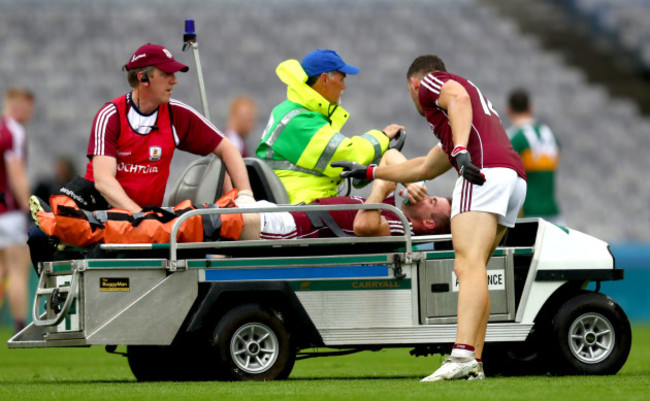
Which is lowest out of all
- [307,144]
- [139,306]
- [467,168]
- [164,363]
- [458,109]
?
[164,363]

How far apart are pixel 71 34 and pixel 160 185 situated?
15.0 metres

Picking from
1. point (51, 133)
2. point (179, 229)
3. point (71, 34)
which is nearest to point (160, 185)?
point (179, 229)

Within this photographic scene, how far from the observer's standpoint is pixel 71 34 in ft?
73.9

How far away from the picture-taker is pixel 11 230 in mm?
12500

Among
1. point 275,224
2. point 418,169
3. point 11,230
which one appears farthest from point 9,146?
point 418,169

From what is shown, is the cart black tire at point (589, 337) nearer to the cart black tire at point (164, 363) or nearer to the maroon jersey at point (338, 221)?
the maroon jersey at point (338, 221)

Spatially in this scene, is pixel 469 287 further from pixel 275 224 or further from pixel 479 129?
pixel 275 224

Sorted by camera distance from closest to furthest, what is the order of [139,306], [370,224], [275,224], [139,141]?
[139,306]
[370,224]
[275,224]
[139,141]

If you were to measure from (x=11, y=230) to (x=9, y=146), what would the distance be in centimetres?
78

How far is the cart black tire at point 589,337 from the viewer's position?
7.62 meters

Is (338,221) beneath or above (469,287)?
above

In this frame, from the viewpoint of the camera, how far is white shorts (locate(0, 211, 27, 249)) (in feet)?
40.9

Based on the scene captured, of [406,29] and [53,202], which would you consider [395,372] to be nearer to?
[53,202]

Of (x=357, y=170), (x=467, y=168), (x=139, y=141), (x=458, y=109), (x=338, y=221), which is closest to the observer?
(x=467, y=168)
